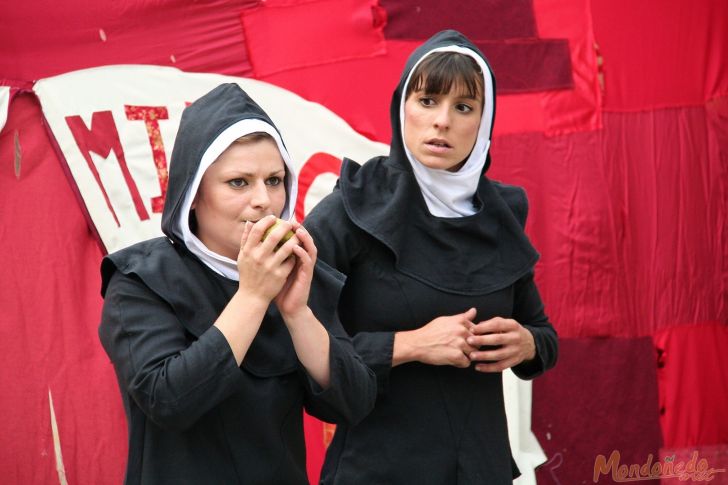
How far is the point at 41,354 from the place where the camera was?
2883mm

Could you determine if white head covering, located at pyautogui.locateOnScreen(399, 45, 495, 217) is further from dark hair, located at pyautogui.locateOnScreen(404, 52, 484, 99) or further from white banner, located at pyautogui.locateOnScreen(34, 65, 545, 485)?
white banner, located at pyautogui.locateOnScreen(34, 65, 545, 485)

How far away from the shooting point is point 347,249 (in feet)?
7.20

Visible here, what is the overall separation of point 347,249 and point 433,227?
232 millimetres

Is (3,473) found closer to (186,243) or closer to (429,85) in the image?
(186,243)

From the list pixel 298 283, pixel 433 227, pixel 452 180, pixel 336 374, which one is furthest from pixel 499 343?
pixel 298 283

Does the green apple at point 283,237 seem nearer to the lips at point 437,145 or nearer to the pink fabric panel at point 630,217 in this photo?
the lips at point 437,145

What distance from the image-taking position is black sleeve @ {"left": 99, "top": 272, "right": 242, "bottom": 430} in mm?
1600

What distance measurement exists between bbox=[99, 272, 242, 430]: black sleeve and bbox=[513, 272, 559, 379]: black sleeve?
961mm

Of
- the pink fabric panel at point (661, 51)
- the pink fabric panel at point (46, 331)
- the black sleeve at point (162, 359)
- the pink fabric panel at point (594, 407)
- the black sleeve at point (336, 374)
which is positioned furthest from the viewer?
the pink fabric panel at point (661, 51)

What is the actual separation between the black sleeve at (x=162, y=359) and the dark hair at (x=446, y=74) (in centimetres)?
93

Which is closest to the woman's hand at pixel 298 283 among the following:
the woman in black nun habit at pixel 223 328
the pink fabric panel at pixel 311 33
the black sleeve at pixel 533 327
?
the woman in black nun habit at pixel 223 328

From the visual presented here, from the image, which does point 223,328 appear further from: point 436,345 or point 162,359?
point 436,345

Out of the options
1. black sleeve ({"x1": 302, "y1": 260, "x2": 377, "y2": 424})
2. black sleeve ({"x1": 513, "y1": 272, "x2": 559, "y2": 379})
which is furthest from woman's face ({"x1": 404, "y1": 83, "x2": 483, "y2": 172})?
black sleeve ({"x1": 302, "y1": 260, "x2": 377, "y2": 424})

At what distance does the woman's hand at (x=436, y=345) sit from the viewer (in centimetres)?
211
